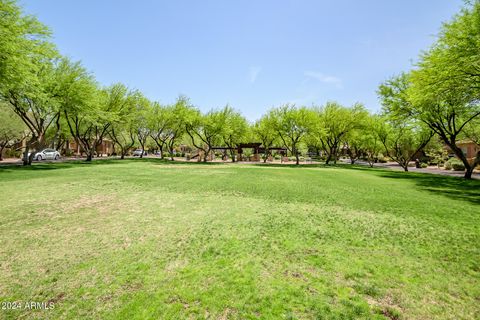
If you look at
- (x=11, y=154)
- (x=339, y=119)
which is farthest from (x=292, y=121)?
(x=11, y=154)

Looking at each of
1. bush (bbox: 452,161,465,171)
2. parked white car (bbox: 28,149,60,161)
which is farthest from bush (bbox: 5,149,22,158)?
bush (bbox: 452,161,465,171)

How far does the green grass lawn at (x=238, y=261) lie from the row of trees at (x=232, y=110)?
9.44m

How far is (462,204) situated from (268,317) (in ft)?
35.5

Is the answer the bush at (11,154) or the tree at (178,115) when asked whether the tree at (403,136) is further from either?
the bush at (11,154)

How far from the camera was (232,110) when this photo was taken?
4106 centimetres

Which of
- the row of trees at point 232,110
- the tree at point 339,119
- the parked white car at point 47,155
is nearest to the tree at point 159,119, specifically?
the row of trees at point 232,110

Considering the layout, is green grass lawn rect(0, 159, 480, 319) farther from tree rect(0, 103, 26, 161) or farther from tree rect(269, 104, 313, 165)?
tree rect(0, 103, 26, 161)

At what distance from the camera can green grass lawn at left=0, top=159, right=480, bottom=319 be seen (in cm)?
A: 305

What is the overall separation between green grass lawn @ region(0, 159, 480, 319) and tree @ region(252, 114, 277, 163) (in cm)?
3322

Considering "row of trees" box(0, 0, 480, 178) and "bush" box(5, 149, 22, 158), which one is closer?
"row of trees" box(0, 0, 480, 178)

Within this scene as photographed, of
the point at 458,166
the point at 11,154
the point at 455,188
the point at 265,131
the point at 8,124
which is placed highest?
the point at 265,131

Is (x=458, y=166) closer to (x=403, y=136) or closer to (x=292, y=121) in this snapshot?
(x=403, y=136)

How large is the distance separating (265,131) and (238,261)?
42.1m

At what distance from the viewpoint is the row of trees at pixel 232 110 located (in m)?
12.8
